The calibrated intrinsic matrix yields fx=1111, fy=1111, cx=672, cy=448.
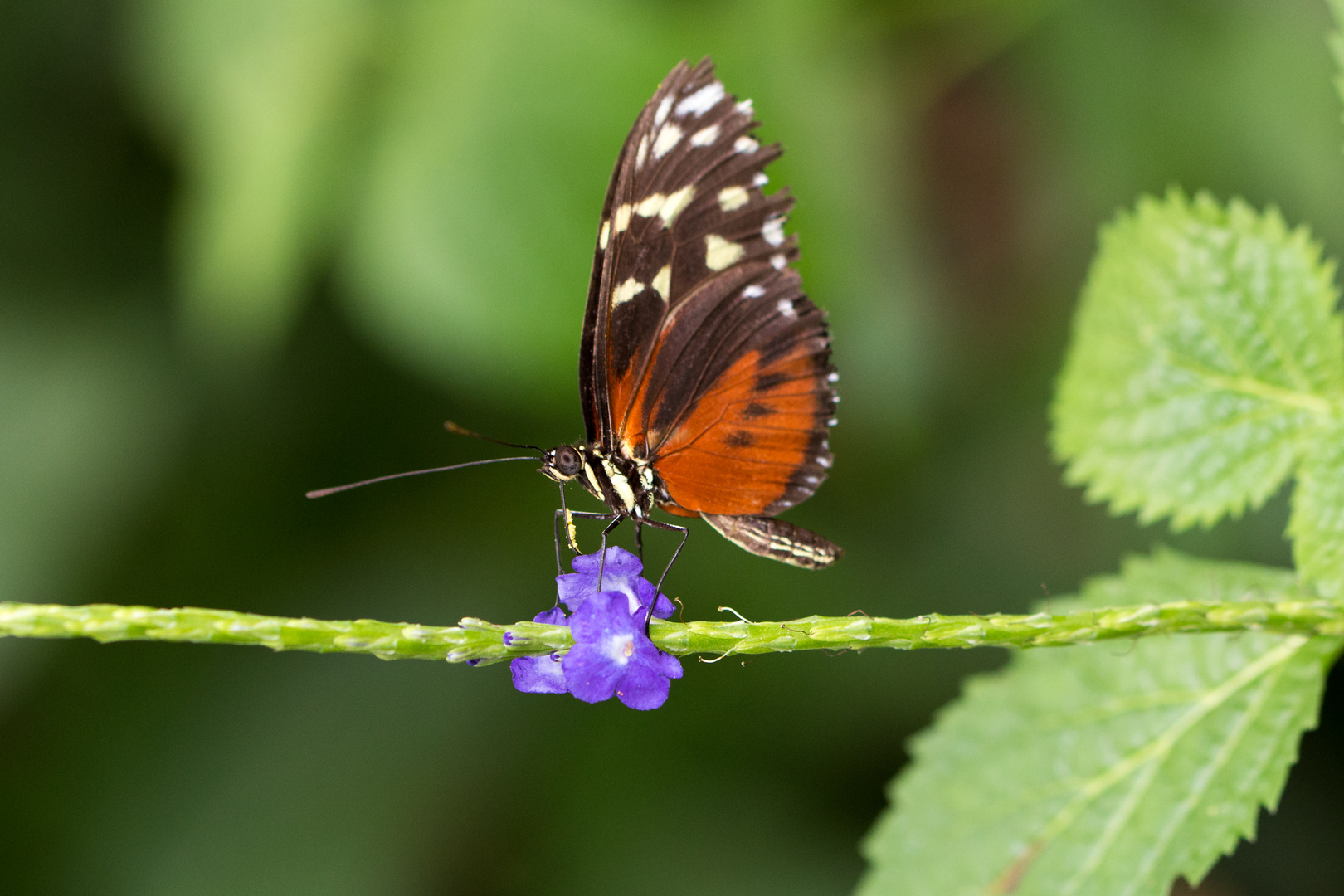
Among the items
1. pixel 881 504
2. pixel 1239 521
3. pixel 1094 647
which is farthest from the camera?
pixel 881 504

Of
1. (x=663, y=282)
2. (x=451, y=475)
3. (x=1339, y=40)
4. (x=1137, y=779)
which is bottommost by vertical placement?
(x=451, y=475)

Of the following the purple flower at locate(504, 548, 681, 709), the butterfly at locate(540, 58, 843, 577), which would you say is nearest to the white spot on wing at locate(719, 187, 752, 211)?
the butterfly at locate(540, 58, 843, 577)

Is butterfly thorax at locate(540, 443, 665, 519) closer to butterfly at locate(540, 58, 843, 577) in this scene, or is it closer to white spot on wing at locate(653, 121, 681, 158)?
butterfly at locate(540, 58, 843, 577)

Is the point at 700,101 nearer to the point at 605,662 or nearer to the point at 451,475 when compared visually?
the point at 605,662

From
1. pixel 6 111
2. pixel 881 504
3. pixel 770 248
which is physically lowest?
pixel 881 504

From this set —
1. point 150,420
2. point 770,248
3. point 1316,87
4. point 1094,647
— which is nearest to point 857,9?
point 1316,87

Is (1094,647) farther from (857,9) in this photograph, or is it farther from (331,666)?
(331,666)

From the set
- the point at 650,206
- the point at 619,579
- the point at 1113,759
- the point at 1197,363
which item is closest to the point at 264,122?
the point at 650,206
